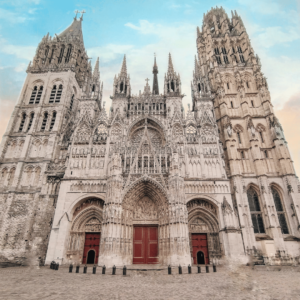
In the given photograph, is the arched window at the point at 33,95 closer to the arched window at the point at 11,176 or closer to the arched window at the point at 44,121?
the arched window at the point at 44,121

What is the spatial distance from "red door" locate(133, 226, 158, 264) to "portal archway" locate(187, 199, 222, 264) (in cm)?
369

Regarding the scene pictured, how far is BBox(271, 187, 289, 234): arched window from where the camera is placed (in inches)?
856

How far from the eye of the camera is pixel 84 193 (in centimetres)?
2133

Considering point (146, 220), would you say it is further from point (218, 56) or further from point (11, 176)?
point (218, 56)

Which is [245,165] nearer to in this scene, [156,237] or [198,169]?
[198,169]

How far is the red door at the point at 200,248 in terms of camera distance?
20359mm

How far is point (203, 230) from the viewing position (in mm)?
21188

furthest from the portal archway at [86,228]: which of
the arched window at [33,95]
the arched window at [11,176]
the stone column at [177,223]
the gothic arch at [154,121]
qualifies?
the arched window at [33,95]

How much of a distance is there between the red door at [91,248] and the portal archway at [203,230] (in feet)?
31.3

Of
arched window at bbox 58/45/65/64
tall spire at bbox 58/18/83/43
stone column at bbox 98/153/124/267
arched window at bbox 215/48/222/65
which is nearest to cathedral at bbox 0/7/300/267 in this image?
stone column at bbox 98/153/124/267

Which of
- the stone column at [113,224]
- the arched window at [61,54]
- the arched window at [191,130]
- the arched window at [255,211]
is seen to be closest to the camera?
the stone column at [113,224]

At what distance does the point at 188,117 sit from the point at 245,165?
8.88m

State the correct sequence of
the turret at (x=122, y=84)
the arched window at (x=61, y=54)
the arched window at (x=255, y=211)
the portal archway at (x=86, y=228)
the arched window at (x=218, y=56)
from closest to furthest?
1. the portal archway at (x=86, y=228)
2. the arched window at (x=255, y=211)
3. the turret at (x=122, y=84)
4. the arched window at (x=218, y=56)
5. the arched window at (x=61, y=54)

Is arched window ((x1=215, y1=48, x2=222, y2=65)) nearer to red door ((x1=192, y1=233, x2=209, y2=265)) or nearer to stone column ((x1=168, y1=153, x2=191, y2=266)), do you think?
stone column ((x1=168, y1=153, x2=191, y2=266))
